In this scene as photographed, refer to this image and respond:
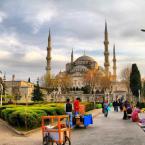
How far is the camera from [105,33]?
10500 centimetres

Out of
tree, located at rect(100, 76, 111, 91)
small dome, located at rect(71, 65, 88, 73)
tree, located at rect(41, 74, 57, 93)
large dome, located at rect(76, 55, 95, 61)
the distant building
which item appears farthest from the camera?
large dome, located at rect(76, 55, 95, 61)

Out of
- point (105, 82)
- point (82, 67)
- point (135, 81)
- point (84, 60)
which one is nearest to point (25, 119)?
point (135, 81)

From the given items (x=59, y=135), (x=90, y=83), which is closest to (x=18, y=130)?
(x=59, y=135)

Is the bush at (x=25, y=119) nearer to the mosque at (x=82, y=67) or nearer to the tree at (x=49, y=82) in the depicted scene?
the tree at (x=49, y=82)

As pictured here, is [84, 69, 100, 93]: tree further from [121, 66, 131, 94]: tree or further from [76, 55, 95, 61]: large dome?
[76, 55, 95, 61]: large dome

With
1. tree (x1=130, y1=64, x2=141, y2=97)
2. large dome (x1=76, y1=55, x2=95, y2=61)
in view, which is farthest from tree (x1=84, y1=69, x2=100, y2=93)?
large dome (x1=76, y1=55, x2=95, y2=61)

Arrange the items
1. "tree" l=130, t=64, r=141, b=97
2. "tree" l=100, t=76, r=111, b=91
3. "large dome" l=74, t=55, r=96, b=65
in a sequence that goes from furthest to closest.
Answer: "large dome" l=74, t=55, r=96, b=65 < "tree" l=100, t=76, r=111, b=91 < "tree" l=130, t=64, r=141, b=97

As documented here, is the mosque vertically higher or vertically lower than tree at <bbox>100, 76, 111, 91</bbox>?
higher

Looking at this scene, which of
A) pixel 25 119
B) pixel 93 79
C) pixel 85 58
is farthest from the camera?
pixel 85 58

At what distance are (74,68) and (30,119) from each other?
11005cm

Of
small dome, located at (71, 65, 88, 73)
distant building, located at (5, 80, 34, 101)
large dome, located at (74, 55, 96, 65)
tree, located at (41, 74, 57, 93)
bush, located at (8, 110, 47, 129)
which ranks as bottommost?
bush, located at (8, 110, 47, 129)

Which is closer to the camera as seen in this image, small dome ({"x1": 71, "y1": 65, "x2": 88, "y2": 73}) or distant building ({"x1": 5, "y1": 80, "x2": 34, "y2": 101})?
distant building ({"x1": 5, "y1": 80, "x2": 34, "y2": 101})

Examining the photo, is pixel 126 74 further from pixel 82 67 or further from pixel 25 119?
pixel 25 119

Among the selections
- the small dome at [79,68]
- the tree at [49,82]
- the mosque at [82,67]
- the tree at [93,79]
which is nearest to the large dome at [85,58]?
the mosque at [82,67]
